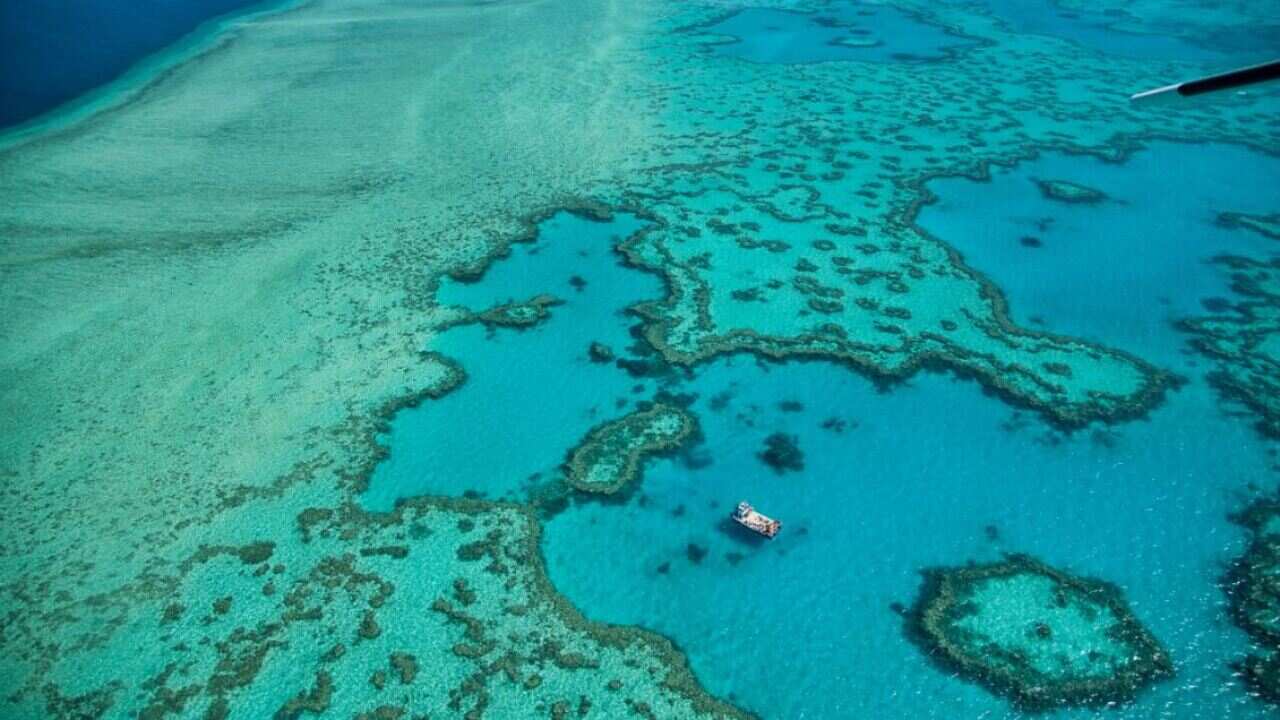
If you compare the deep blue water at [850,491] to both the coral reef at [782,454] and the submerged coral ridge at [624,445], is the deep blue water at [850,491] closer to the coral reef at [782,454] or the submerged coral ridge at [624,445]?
the coral reef at [782,454]

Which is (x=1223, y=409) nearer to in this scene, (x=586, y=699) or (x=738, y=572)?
(x=738, y=572)

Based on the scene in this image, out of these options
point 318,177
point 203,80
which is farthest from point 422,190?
point 203,80

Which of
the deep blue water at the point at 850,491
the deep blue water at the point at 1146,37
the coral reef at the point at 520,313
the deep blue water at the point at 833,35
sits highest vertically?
the deep blue water at the point at 833,35

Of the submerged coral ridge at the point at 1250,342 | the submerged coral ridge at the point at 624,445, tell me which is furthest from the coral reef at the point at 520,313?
the submerged coral ridge at the point at 1250,342

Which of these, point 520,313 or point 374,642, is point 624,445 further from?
point 374,642

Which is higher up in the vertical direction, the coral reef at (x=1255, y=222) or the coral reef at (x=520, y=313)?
the coral reef at (x=520, y=313)

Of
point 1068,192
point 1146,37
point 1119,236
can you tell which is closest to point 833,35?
point 1146,37

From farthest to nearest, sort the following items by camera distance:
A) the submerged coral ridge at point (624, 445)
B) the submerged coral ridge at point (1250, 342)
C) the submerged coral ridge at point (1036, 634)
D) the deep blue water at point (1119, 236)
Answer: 1. the deep blue water at point (1119, 236)
2. the submerged coral ridge at point (1250, 342)
3. the submerged coral ridge at point (624, 445)
4. the submerged coral ridge at point (1036, 634)
